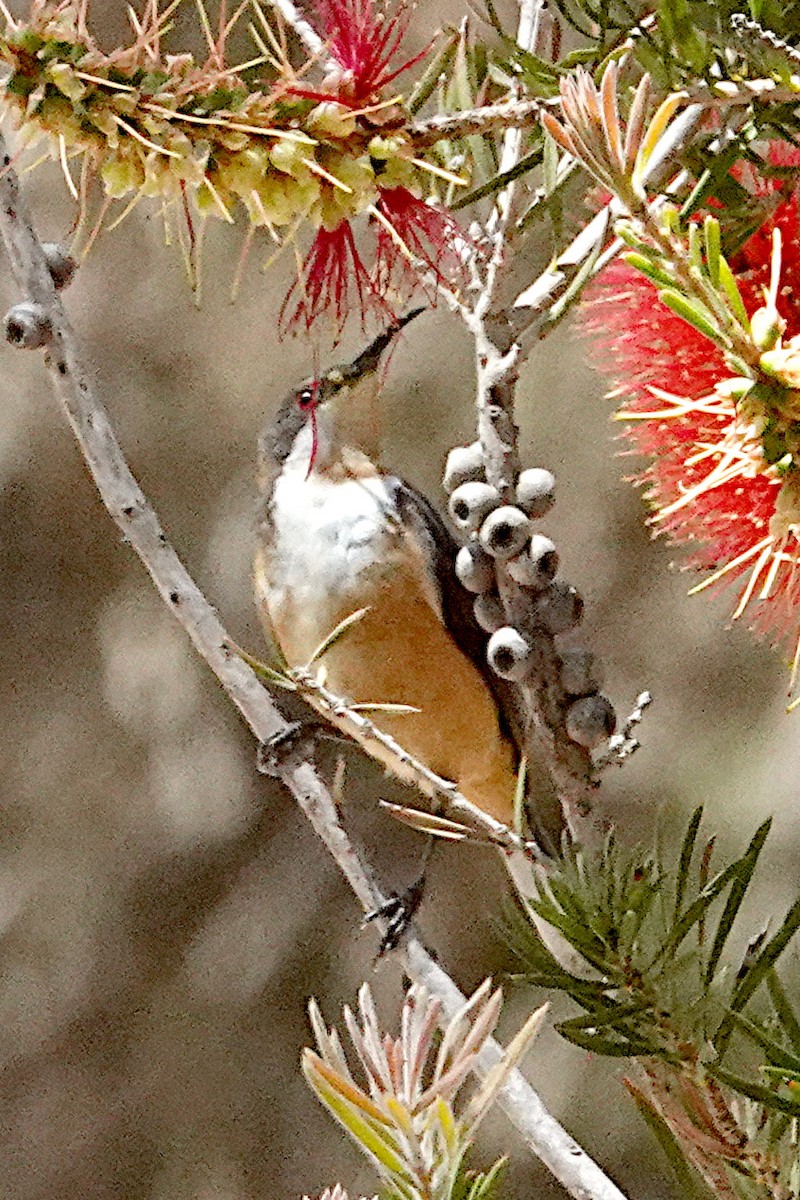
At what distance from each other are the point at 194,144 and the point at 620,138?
0.25 feet

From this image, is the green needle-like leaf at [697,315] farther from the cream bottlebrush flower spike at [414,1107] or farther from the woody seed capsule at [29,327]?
the woody seed capsule at [29,327]

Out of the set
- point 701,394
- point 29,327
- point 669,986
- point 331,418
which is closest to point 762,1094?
point 669,986

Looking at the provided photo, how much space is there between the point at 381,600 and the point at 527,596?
23cm

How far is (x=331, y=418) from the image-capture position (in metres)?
0.61

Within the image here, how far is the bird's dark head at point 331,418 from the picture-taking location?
586mm

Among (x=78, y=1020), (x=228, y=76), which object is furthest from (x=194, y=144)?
(x=78, y=1020)

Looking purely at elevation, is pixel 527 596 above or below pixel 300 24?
below

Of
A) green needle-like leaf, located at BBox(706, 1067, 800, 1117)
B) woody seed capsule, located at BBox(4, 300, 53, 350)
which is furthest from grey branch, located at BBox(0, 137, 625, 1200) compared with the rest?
green needle-like leaf, located at BBox(706, 1067, 800, 1117)

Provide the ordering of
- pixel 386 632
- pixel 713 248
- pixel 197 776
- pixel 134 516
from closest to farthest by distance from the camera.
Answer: pixel 713 248, pixel 134 516, pixel 386 632, pixel 197 776

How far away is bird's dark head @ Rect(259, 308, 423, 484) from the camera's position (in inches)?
23.1

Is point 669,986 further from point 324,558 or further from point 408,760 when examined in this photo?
point 324,558

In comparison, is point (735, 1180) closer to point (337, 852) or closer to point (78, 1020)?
point (337, 852)

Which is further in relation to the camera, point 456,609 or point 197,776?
point 197,776

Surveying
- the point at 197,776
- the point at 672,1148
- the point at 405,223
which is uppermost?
the point at 405,223
